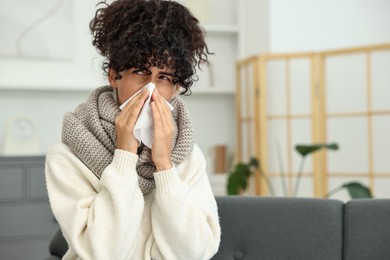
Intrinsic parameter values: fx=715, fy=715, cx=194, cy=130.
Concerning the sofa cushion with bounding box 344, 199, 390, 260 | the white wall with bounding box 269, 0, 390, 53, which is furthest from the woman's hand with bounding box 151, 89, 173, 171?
the white wall with bounding box 269, 0, 390, 53

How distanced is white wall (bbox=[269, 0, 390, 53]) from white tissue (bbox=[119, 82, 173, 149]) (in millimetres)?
3235

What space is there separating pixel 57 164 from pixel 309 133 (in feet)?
10.4

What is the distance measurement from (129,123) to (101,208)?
20 centimetres

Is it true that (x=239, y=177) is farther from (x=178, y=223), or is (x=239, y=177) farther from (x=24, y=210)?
(x=178, y=223)

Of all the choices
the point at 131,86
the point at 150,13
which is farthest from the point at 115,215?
the point at 150,13

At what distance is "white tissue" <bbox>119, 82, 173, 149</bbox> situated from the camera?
5.38 ft

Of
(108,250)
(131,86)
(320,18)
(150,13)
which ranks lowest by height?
(108,250)

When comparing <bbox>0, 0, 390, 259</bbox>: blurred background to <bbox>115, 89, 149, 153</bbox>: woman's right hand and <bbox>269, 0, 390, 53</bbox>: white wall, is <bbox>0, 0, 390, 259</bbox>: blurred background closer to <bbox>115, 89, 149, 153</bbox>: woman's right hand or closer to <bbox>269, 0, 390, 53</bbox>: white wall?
<bbox>269, 0, 390, 53</bbox>: white wall

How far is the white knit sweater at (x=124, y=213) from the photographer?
1575 mm

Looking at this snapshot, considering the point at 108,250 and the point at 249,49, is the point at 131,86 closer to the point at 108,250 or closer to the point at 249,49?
the point at 108,250

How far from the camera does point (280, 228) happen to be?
1.95m

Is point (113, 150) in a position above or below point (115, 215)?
above

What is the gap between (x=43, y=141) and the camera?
15.4 feet

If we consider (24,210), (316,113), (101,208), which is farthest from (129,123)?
(316,113)
